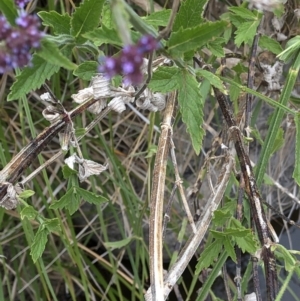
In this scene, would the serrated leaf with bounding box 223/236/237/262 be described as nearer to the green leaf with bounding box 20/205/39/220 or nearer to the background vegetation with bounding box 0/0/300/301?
the background vegetation with bounding box 0/0/300/301

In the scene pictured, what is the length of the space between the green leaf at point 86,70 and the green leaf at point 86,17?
7 centimetres

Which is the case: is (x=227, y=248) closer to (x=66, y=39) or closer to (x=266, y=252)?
(x=266, y=252)

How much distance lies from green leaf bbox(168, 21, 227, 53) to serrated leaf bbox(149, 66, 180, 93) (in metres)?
0.08

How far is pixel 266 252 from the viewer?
0.67 meters

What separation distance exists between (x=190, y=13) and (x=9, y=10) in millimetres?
219

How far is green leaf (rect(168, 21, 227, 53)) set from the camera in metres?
0.47

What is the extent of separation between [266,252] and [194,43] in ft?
1.01

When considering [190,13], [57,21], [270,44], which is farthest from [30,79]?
[270,44]

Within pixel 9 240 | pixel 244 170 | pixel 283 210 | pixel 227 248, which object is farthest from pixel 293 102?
pixel 9 240

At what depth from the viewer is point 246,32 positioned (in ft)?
2.42

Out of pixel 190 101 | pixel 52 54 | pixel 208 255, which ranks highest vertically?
pixel 52 54

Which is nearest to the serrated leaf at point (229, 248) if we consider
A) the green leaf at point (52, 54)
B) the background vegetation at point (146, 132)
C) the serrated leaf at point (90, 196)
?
the background vegetation at point (146, 132)

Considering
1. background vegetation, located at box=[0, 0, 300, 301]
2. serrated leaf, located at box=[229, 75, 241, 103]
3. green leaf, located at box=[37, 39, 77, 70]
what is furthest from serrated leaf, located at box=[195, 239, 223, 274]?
green leaf, located at box=[37, 39, 77, 70]

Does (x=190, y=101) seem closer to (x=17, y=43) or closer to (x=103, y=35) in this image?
(x=103, y=35)
